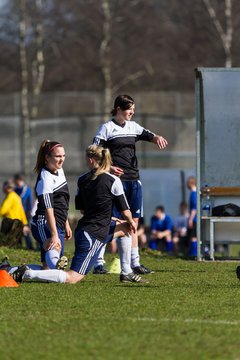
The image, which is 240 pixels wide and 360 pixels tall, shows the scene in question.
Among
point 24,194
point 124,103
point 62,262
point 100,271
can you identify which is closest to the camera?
point 62,262

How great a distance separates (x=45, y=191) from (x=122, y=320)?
3.27 m

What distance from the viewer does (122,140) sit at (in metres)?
13.2

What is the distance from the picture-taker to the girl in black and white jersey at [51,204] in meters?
11.9

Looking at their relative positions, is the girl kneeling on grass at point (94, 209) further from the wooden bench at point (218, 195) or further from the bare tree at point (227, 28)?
the bare tree at point (227, 28)

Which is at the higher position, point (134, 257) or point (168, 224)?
point (134, 257)

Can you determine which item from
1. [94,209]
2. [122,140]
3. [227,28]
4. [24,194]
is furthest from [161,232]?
[227,28]

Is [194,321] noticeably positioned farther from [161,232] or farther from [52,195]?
[161,232]

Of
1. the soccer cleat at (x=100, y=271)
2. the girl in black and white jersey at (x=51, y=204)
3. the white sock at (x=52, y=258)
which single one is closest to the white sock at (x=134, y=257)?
the soccer cleat at (x=100, y=271)

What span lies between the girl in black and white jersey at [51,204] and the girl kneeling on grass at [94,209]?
26 centimetres

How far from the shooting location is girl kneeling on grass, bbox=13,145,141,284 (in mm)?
11422

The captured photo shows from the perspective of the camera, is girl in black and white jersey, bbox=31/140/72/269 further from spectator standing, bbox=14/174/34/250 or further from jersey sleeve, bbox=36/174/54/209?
spectator standing, bbox=14/174/34/250

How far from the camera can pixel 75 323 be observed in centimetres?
878

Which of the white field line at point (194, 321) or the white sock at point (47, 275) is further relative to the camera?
the white sock at point (47, 275)

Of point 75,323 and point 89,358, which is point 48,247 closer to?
point 75,323
